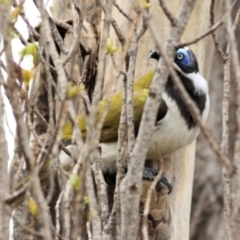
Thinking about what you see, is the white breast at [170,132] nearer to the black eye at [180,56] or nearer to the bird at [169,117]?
the bird at [169,117]

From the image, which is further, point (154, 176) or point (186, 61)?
point (186, 61)

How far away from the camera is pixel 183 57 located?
15.4 ft

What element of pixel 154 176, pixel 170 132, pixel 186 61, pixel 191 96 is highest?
pixel 186 61

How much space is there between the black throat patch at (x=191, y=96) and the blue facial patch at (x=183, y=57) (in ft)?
0.28

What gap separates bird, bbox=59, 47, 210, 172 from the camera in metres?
4.61

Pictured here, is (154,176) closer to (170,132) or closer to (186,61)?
(170,132)

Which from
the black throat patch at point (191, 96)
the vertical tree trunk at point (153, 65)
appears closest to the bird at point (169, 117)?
the black throat patch at point (191, 96)

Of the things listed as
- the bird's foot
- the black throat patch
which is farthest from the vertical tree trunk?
the black throat patch

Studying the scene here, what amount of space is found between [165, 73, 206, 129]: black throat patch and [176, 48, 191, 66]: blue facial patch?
0.28 ft

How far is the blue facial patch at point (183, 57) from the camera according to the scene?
15.3ft

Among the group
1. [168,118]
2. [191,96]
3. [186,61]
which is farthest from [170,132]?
[186,61]

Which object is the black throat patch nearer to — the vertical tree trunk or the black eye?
the black eye

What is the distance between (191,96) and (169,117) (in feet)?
0.64

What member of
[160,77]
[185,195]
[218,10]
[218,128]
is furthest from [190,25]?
[218,128]
